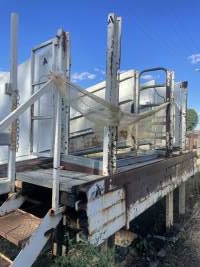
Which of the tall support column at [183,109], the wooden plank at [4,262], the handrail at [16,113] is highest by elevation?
the tall support column at [183,109]

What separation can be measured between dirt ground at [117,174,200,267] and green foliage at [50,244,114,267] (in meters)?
1.60

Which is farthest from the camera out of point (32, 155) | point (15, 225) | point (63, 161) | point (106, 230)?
point (32, 155)

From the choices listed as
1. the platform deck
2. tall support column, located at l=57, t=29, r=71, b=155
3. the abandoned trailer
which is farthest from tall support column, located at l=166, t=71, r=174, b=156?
the platform deck

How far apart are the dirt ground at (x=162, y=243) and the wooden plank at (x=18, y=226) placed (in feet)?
7.45

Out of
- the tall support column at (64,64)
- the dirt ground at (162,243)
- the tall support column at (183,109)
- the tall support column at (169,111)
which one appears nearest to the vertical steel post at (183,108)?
the tall support column at (183,109)

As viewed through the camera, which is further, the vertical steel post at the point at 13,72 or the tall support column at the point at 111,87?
the tall support column at the point at 111,87

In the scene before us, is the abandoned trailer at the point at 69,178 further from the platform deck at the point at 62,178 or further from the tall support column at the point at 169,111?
the tall support column at the point at 169,111

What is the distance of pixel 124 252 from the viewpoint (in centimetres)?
521

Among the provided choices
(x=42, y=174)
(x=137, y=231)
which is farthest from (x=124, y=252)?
(x=42, y=174)

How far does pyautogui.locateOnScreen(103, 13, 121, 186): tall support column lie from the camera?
3344mm

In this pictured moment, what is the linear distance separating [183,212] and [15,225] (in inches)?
228

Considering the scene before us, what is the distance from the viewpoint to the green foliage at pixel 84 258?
9.72 feet

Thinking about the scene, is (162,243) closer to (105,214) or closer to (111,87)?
(105,214)

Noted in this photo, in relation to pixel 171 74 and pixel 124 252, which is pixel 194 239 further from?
pixel 171 74
